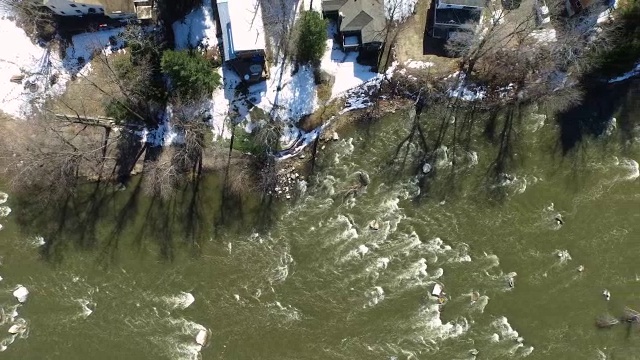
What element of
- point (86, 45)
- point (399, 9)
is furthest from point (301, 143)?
point (86, 45)

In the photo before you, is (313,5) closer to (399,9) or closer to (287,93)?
(399,9)

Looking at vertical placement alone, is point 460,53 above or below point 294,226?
above

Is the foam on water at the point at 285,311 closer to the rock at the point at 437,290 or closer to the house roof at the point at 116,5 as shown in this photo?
the rock at the point at 437,290

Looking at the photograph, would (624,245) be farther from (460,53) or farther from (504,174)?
(460,53)

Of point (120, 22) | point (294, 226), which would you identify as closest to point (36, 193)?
point (120, 22)

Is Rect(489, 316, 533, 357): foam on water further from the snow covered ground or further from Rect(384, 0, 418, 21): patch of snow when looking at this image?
the snow covered ground

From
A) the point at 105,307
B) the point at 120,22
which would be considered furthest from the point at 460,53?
the point at 105,307

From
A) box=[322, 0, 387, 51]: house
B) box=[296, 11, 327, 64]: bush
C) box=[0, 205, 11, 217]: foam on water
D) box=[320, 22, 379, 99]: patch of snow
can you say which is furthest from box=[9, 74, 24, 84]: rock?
box=[322, 0, 387, 51]: house

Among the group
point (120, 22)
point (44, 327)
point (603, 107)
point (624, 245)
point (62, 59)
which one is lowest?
point (44, 327)

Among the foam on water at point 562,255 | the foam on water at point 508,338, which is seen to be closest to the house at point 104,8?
the foam on water at point 508,338
